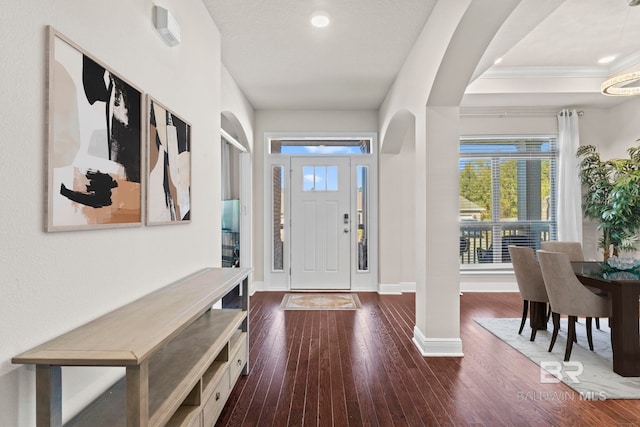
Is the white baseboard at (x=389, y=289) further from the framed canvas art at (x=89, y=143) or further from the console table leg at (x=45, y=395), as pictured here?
the console table leg at (x=45, y=395)

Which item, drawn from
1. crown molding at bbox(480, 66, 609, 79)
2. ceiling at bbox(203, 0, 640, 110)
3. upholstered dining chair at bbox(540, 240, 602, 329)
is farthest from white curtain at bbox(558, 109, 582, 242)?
upholstered dining chair at bbox(540, 240, 602, 329)

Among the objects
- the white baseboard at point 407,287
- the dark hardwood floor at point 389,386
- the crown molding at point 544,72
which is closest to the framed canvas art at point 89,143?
the dark hardwood floor at point 389,386

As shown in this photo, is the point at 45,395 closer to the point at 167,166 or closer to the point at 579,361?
the point at 167,166

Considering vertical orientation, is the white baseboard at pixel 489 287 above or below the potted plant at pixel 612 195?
below

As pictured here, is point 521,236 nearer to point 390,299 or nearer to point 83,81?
point 390,299

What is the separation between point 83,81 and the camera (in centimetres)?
130

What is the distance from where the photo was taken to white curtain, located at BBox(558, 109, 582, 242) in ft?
17.0

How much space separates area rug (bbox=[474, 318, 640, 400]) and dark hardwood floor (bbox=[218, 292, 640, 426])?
8 centimetres

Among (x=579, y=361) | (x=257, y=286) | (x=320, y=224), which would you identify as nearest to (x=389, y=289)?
(x=320, y=224)

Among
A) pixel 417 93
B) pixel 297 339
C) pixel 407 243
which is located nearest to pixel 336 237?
pixel 407 243

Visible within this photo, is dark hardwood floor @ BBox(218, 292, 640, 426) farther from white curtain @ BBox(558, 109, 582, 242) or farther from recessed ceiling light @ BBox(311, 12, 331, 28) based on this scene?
recessed ceiling light @ BBox(311, 12, 331, 28)

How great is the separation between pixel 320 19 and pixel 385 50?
0.87m

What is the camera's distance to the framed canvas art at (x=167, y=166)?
6.05 ft

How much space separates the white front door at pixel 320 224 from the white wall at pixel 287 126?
0.47 meters
